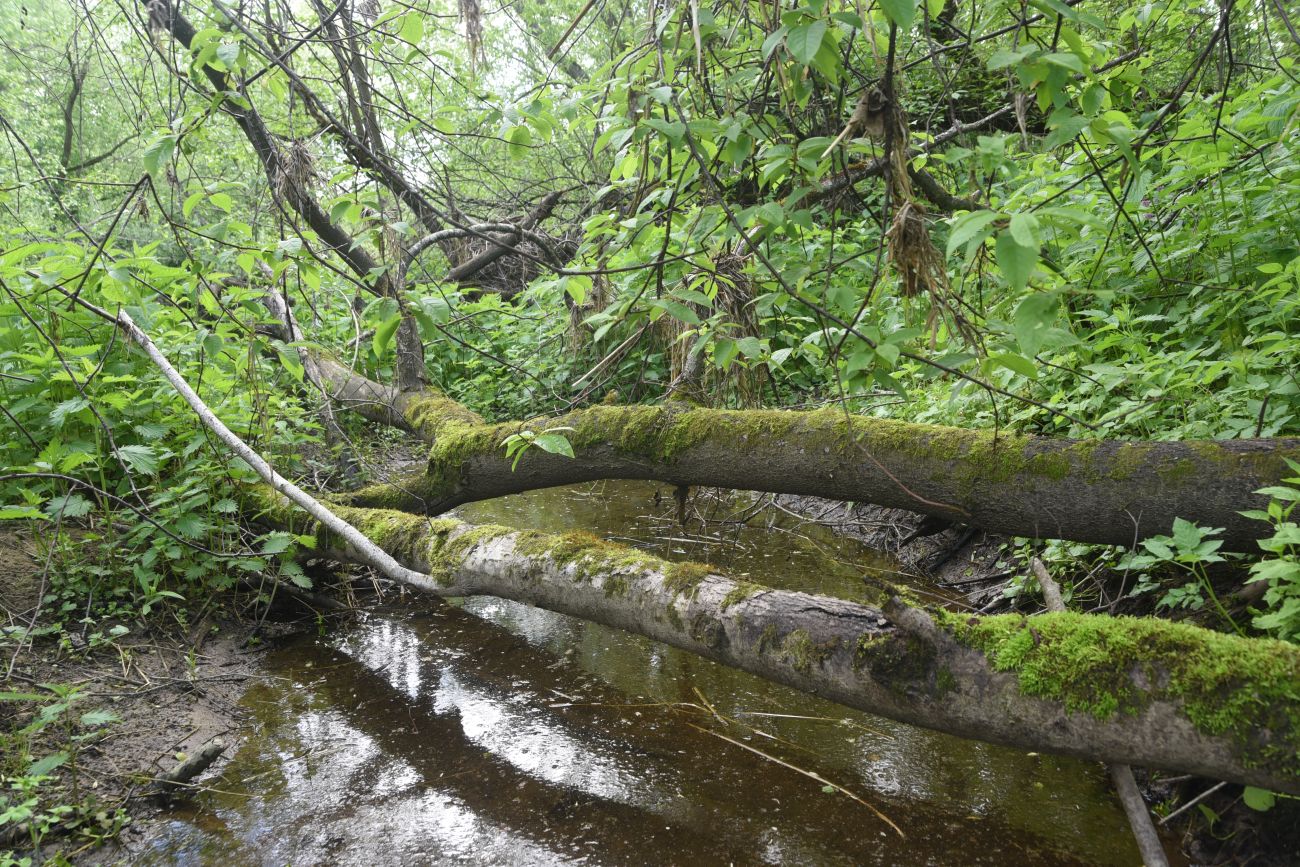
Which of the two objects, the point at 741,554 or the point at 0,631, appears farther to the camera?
the point at 741,554

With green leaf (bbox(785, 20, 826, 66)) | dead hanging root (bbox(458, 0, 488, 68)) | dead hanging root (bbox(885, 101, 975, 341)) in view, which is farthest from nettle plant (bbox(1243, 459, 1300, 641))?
dead hanging root (bbox(458, 0, 488, 68))

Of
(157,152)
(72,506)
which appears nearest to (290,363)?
(157,152)

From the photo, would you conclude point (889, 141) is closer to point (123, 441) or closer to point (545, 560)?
point (545, 560)

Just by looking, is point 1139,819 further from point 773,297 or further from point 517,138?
point 517,138

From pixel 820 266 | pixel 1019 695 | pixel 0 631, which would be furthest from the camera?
pixel 0 631

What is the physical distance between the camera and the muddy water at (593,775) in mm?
2223

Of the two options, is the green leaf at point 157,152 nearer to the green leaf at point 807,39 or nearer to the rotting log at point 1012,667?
the green leaf at point 807,39

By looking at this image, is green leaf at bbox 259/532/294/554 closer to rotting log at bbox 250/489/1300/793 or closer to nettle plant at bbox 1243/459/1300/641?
rotting log at bbox 250/489/1300/793

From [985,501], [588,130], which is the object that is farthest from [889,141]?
[588,130]

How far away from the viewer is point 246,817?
246cm

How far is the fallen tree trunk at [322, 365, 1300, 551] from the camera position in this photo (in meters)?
2.22

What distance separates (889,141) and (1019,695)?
53.7 inches

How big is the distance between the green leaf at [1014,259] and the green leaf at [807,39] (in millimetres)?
519

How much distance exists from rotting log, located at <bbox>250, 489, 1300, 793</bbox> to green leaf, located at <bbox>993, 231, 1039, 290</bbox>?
0.90 metres
